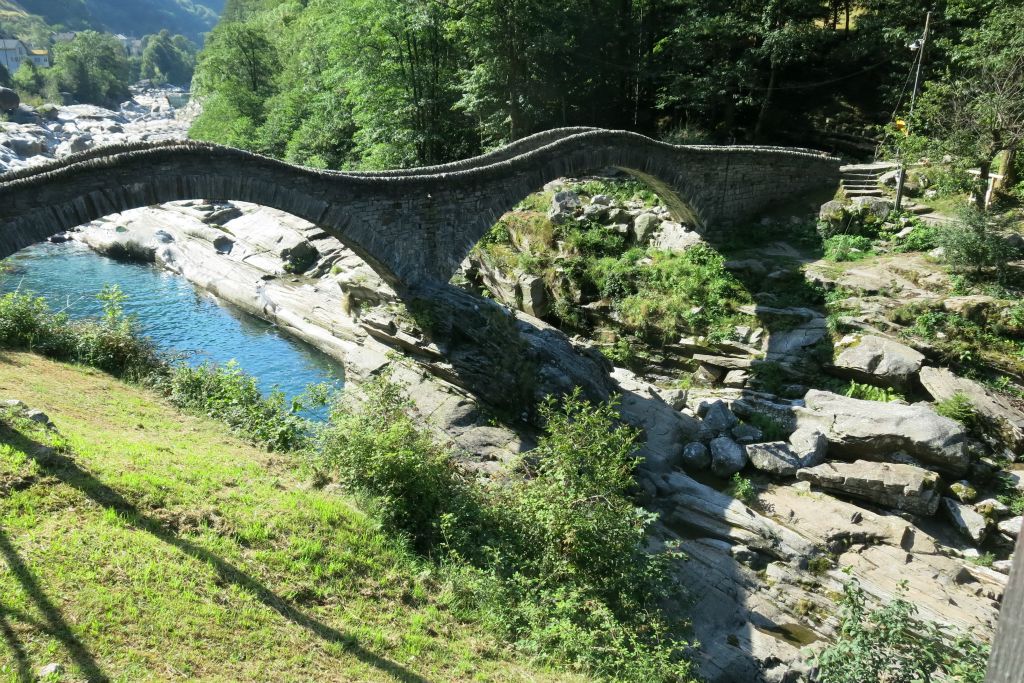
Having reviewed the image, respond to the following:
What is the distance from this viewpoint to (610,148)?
19312mm

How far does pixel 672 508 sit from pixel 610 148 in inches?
427

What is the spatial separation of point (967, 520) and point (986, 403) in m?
3.17

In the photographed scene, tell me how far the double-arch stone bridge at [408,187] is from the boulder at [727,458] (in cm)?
778

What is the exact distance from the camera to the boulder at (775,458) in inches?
567

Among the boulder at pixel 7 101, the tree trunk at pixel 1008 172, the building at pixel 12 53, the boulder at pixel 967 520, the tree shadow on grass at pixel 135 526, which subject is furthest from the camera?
the building at pixel 12 53

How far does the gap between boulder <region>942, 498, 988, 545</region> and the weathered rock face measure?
898mm

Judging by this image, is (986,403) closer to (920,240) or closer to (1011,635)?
(920,240)

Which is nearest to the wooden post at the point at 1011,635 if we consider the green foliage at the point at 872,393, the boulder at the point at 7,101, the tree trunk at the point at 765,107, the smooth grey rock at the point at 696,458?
the smooth grey rock at the point at 696,458

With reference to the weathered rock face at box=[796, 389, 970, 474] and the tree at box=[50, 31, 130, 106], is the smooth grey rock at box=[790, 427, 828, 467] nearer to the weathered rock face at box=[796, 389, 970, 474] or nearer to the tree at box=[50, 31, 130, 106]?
the weathered rock face at box=[796, 389, 970, 474]

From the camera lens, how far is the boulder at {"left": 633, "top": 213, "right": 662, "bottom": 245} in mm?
23344

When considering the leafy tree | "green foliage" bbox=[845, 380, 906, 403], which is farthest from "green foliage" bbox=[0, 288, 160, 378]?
the leafy tree

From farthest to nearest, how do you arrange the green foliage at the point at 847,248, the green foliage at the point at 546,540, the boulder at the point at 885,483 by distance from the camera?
1. the green foliage at the point at 847,248
2. the boulder at the point at 885,483
3. the green foliage at the point at 546,540

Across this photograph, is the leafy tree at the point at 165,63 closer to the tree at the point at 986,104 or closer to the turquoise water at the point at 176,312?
the turquoise water at the point at 176,312

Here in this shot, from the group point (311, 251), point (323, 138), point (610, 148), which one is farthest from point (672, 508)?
point (323, 138)
